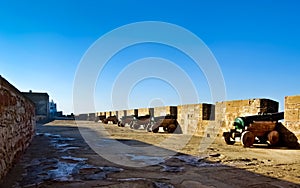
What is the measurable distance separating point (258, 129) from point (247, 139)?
1.87ft

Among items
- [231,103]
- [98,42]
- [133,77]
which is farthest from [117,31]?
[231,103]

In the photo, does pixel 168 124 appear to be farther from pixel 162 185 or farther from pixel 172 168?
pixel 162 185

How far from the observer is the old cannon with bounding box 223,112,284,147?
295 inches

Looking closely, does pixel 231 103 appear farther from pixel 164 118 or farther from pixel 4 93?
pixel 4 93

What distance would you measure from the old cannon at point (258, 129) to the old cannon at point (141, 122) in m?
7.51

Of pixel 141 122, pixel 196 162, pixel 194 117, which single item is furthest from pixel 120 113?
pixel 196 162

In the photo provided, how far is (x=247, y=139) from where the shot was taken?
7465 mm

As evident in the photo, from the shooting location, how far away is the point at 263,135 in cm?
785

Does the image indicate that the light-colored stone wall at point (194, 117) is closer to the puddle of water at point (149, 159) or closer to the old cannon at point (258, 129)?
the old cannon at point (258, 129)

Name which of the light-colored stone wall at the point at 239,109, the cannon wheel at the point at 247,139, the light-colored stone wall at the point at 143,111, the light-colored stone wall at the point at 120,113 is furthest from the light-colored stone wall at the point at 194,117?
the light-colored stone wall at the point at 120,113

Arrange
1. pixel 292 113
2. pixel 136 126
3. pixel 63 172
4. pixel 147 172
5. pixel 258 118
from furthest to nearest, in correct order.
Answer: pixel 136 126 < pixel 258 118 < pixel 292 113 < pixel 147 172 < pixel 63 172

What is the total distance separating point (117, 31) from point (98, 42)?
85 cm

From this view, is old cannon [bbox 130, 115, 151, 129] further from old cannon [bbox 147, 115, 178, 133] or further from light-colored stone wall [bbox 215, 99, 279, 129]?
light-colored stone wall [bbox 215, 99, 279, 129]

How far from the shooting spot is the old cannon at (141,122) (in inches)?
601
